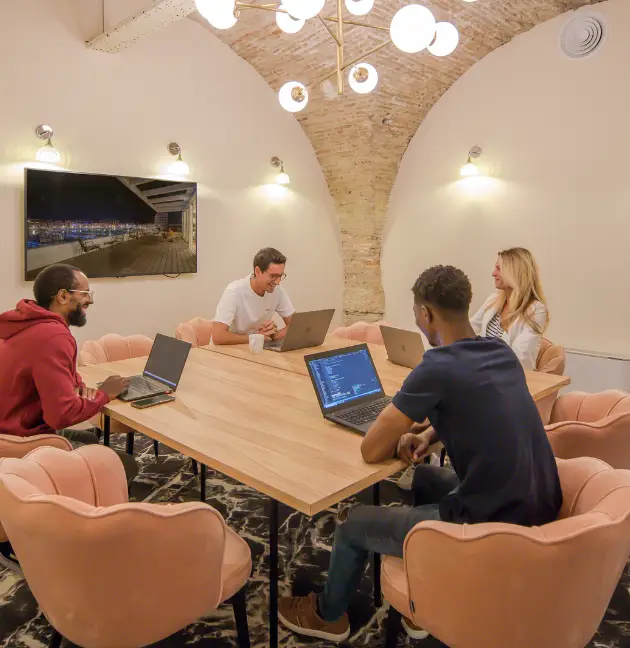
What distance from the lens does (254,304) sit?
3867 millimetres

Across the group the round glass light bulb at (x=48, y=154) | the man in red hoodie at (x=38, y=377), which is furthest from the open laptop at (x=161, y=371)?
the round glass light bulb at (x=48, y=154)

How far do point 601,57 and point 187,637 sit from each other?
5.04m

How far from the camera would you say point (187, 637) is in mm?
1975

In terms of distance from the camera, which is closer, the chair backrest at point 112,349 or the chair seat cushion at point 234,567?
the chair seat cushion at point 234,567

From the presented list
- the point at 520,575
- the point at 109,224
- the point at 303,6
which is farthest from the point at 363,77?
the point at 109,224

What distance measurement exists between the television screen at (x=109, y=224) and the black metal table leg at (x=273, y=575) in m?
3.14

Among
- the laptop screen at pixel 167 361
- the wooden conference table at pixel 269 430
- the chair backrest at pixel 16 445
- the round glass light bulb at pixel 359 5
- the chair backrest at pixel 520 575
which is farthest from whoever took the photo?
the laptop screen at pixel 167 361

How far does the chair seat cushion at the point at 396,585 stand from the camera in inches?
58.9

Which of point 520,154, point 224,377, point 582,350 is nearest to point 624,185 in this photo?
point 520,154

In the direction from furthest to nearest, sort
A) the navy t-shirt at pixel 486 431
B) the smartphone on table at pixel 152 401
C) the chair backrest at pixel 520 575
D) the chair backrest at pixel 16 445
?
the smartphone on table at pixel 152 401, the chair backrest at pixel 16 445, the navy t-shirt at pixel 486 431, the chair backrest at pixel 520 575

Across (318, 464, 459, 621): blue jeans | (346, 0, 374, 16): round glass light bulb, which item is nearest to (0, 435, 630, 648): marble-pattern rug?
(318, 464, 459, 621): blue jeans

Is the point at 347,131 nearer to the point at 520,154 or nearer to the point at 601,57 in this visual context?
the point at 520,154

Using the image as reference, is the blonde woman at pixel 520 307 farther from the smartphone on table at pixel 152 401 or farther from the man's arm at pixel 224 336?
the smartphone on table at pixel 152 401

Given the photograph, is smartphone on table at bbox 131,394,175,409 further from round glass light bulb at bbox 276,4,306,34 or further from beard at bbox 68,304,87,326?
round glass light bulb at bbox 276,4,306,34
